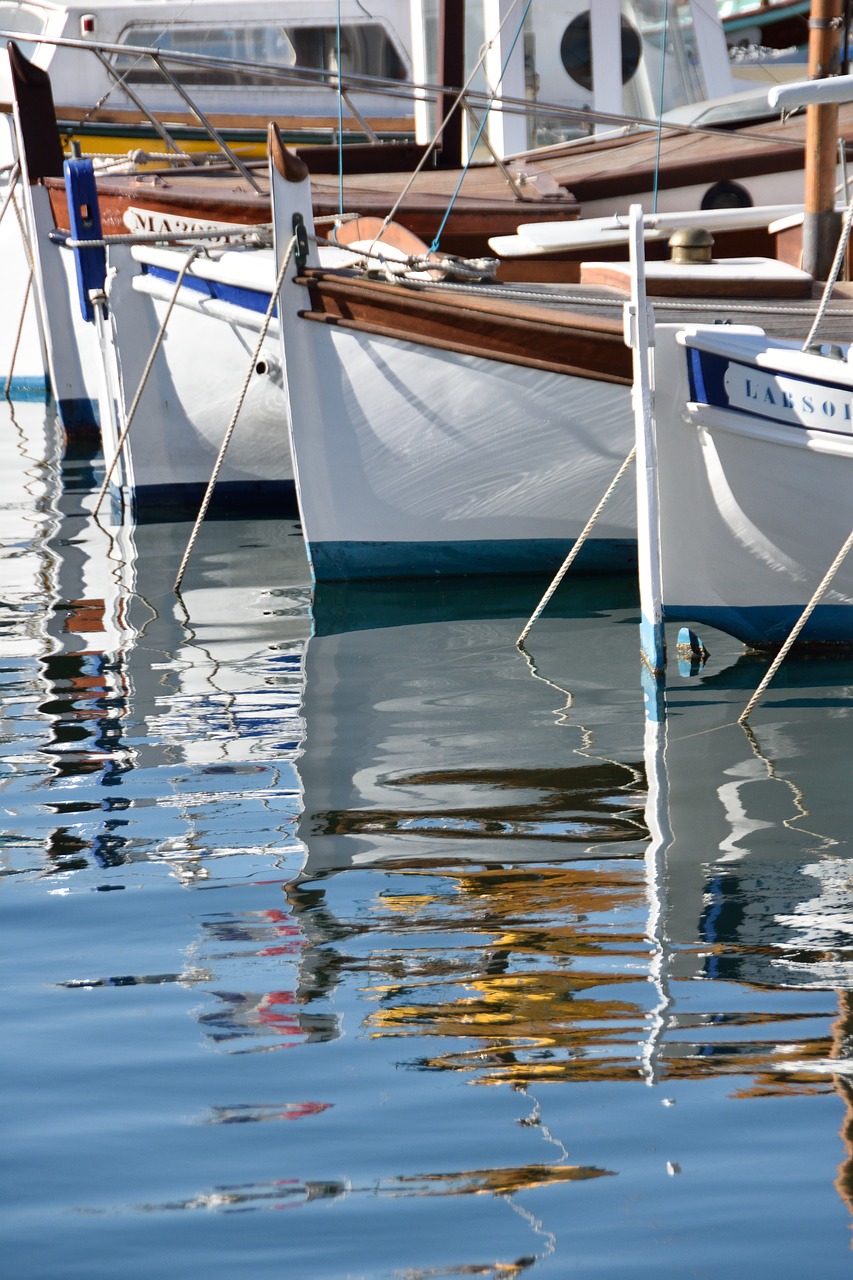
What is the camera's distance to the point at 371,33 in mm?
17594

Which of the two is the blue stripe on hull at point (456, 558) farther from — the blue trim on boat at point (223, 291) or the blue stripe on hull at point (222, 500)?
the blue stripe on hull at point (222, 500)

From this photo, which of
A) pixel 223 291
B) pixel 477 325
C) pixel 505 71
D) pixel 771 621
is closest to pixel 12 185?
pixel 505 71

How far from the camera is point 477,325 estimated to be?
6898 millimetres

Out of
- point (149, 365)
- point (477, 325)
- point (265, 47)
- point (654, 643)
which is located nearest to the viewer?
point (654, 643)

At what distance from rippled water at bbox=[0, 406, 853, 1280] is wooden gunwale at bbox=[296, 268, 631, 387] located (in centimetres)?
125

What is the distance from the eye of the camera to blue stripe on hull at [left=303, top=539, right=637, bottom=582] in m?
7.46

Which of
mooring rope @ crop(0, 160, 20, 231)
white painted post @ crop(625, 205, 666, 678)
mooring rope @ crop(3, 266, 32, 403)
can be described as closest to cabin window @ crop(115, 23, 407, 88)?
mooring rope @ crop(0, 160, 20, 231)

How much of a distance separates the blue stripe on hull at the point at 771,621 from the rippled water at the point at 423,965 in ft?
0.40

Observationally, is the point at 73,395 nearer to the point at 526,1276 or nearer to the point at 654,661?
the point at 654,661

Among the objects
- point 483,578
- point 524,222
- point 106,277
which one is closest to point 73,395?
point 106,277

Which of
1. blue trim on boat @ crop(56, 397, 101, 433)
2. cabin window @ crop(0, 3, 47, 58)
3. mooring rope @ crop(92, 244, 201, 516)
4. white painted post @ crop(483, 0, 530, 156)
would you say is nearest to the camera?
mooring rope @ crop(92, 244, 201, 516)

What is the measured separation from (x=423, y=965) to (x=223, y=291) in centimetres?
566

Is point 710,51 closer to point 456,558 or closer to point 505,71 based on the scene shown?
point 505,71

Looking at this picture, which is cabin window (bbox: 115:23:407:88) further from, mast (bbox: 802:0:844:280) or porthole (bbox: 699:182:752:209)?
mast (bbox: 802:0:844:280)
